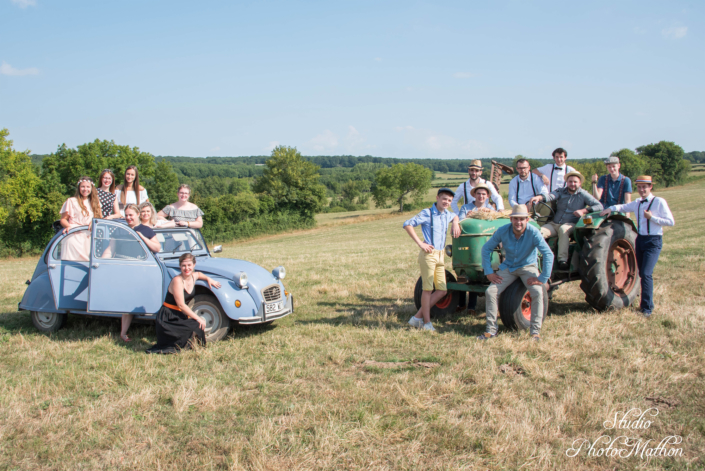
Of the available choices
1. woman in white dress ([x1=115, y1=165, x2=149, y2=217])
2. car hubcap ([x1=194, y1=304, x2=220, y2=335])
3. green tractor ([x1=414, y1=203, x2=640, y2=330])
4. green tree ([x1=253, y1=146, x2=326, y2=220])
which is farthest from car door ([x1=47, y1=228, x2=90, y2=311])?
green tree ([x1=253, y1=146, x2=326, y2=220])

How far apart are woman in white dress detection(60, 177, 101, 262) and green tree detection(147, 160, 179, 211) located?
4405 centimetres

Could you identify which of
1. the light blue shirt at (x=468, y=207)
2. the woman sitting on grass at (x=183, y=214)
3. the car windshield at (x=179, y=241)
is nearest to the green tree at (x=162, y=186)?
the woman sitting on grass at (x=183, y=214)

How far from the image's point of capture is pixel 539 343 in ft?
18.5

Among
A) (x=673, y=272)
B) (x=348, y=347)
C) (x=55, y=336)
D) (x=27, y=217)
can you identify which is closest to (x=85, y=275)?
(x=55, y=336)

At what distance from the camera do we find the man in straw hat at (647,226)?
6.85m

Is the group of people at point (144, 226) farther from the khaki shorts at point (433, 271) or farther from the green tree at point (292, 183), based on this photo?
the green tree at point (292, 183)

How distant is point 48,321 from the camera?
706 centimetres

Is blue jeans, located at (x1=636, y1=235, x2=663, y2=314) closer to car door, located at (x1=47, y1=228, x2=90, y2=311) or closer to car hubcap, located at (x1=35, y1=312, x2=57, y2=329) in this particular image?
car door, located at (x1=47, y1=228, x2=90, y2=311)

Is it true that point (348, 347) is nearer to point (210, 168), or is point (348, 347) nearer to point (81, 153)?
point (81, 153)

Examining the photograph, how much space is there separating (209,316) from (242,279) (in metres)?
0.66

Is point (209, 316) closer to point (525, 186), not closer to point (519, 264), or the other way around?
point (519, 264)

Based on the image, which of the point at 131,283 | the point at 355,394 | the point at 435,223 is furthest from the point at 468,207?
the point at 131,283

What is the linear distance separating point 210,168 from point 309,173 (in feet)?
209

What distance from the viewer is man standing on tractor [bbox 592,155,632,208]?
742 centimetres
